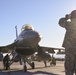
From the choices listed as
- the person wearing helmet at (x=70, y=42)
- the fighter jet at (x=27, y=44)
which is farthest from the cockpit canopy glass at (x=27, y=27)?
the person wearing helmet at (x=70, y=42)

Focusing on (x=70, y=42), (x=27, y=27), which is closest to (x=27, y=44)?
(x=27, y=27)

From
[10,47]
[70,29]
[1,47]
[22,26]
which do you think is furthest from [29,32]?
[70,29]

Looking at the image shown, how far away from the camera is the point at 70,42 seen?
604 cm

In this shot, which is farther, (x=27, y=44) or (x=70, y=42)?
(x=27, y=44)

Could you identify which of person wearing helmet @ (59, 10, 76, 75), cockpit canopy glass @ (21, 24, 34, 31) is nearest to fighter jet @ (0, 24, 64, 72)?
cockpit canopy glass @ (21, 24, 34, 31)

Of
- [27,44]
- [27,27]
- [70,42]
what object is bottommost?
[27,44]

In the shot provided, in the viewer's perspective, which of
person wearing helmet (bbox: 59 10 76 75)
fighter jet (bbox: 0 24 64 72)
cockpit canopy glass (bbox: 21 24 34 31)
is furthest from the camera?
cockpit canopy glass (bbox: 21 24 34 31)

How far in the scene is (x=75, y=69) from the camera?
606 centimetres

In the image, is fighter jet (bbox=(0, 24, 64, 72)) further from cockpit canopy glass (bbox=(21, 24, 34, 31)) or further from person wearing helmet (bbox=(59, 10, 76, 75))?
person wearing helmet (bbox=(59, 10, 76, 75))

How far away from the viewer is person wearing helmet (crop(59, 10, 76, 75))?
5973 mm

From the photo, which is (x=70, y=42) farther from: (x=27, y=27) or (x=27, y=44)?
(x=27, y=27)

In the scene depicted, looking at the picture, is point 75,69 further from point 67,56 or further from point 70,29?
point 70,29

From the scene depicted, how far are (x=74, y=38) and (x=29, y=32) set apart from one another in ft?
34.3

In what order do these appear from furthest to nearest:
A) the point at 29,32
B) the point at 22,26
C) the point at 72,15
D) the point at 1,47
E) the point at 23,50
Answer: the point at 1,47
the point at 22,26
the point at 23,50
the point at 29,32
the point at 72,15
